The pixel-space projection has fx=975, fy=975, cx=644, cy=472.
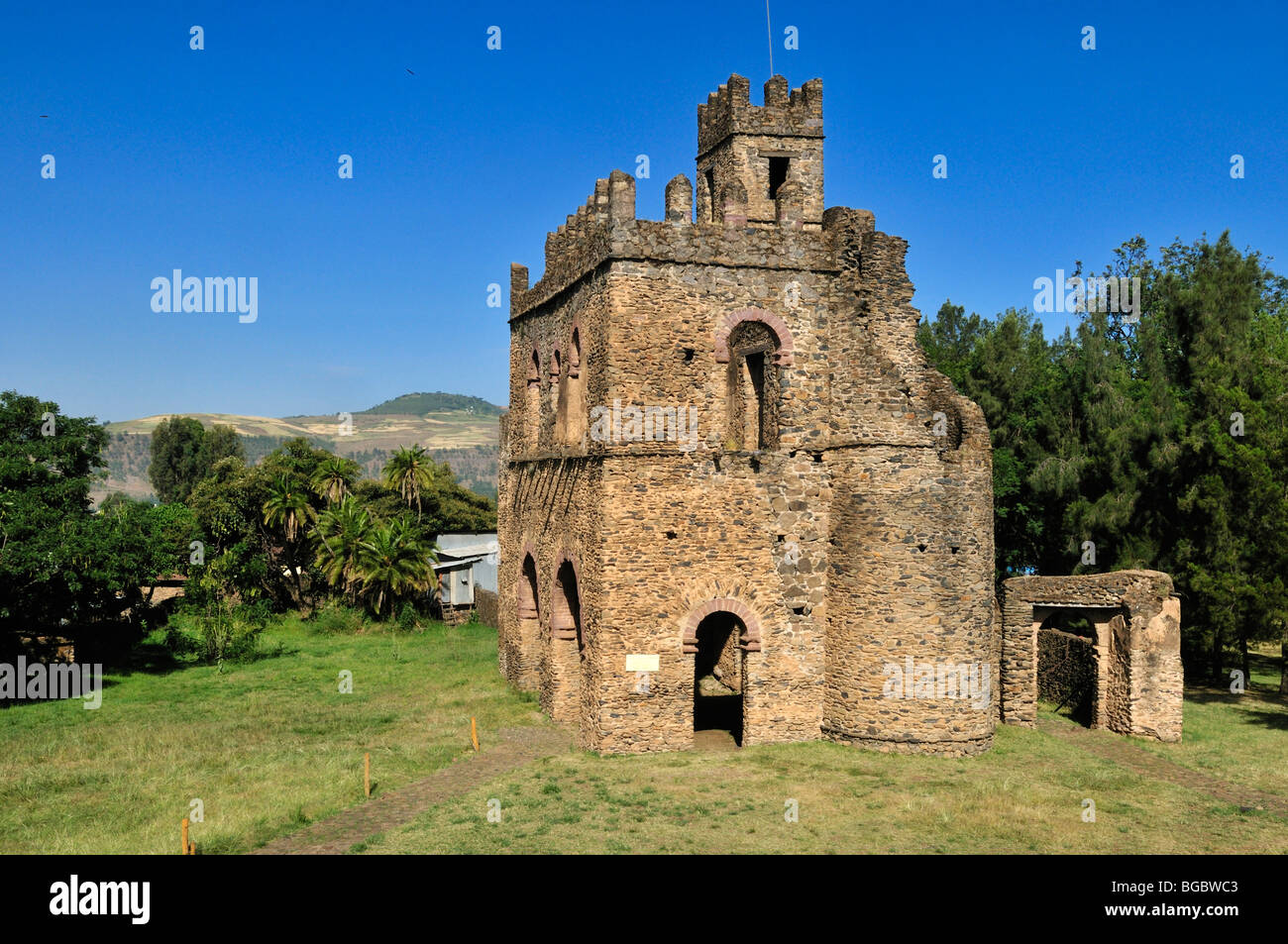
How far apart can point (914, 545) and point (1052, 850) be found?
623cm

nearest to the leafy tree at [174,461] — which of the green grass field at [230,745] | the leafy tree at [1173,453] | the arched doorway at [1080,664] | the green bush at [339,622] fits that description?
the green bush at [339,622]

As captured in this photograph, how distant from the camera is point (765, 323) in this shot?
63.4ft

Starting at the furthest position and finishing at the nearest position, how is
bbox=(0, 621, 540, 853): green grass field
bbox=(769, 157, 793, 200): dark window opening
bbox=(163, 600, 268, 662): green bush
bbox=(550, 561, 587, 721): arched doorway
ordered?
bbox=(163, 600, 268, 662): green bush → bbox=(769, 157, 793, 200): dark window opening → bbox=(550, 561, 587, 721): arched doorway → bbox=(0, 621, 540, 853): green grass field

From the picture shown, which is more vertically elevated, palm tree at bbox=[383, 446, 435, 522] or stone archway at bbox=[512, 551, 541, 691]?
palm tree at bbox=[383, 446, 435, 522]

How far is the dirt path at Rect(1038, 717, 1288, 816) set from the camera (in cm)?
1625

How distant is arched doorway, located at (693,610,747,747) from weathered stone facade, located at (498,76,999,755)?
3100 millimetres

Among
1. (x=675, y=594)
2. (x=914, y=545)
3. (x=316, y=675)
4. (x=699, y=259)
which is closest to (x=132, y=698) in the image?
(x=316, y=675)

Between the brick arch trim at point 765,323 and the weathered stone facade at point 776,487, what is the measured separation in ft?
0.14

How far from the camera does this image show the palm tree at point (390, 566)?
3794 cm

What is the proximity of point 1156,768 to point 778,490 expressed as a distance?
865 centimetres

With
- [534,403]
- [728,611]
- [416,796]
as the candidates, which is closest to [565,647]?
[728,611]

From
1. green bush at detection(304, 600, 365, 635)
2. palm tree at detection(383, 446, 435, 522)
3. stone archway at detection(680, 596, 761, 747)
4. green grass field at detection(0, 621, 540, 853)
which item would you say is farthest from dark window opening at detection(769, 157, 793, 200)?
palm tree at detection(383, 446, 435, 522)

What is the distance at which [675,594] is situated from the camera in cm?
1867

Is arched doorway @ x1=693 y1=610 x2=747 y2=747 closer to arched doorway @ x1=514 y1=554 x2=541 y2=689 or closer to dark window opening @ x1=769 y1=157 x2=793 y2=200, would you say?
arched doorway @ x1=514 y1=554 x2=541 y2=689
